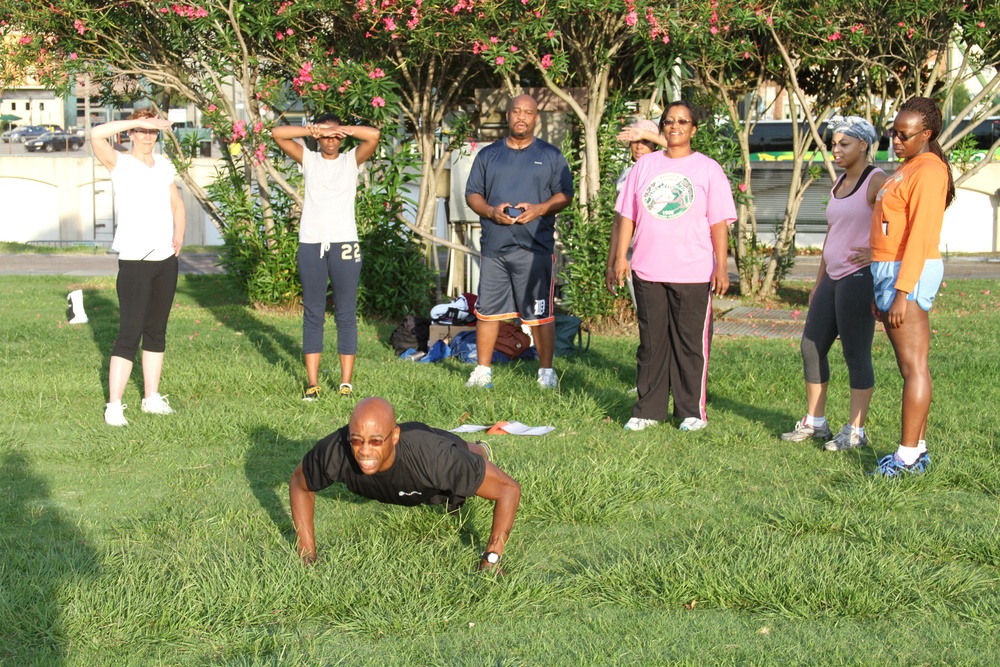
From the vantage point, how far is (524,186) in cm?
835

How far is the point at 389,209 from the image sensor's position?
37.9 ft

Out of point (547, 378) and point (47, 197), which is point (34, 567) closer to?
point (547, 378)

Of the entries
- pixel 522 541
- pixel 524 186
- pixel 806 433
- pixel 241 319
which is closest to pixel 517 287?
pixel 524 186

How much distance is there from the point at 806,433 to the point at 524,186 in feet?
9.13

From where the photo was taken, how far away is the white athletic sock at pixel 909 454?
5793mm

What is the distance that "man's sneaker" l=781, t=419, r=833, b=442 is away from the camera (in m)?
6.65

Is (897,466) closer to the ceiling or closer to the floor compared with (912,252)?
closer to the floor

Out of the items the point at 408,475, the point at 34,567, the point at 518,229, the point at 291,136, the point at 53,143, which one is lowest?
the point at 34,567

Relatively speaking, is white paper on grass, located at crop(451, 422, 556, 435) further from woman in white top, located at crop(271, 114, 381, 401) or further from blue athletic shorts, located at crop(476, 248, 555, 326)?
blue athletic shorts, located at crop(476, 248, 555, 326)

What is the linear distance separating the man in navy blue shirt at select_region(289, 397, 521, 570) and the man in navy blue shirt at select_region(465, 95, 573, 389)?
11.7 feet

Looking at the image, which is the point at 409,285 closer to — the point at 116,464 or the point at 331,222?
the point at 331,222

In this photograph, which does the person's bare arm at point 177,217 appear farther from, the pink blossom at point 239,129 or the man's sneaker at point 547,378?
the pink blossom at point 239,129

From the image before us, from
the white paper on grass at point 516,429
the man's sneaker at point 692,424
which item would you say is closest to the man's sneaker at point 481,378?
the white paper on grass at point 516,429

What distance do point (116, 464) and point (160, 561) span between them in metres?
1.75
